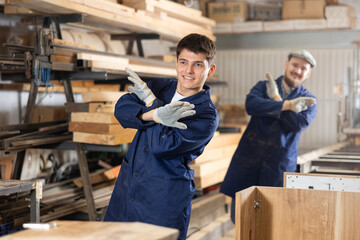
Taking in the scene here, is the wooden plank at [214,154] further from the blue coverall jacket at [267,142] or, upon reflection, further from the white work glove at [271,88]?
the white work glove at [271,88]

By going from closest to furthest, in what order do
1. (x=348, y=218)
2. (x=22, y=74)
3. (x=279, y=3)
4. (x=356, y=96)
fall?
(x=348, y=218), (x=22, y=74), (x=356, y=96), (x=279, y=3)

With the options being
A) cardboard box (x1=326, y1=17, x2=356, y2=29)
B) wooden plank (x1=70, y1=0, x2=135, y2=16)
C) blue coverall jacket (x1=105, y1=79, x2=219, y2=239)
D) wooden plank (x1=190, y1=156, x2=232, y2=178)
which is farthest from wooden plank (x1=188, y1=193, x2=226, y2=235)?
cardboard box (x1=326, y1=17, x2=356, y2=29)

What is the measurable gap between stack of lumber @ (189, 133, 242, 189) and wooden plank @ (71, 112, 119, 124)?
1.04 metres

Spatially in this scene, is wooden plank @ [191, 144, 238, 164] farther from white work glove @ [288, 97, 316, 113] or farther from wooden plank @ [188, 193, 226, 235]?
white work glove @ [288, 97, 316, 113]

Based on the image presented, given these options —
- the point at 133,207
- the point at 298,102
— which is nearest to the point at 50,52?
the point at 133,207

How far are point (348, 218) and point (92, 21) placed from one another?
2916mm

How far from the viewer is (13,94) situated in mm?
4137

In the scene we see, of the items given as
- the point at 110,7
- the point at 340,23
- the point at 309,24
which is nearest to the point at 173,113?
the point at 110,7

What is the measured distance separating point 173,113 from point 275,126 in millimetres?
1567

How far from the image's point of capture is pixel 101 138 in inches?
142

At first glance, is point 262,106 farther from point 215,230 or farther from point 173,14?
point 173,14

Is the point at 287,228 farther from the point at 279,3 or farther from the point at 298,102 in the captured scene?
the point at 279,3

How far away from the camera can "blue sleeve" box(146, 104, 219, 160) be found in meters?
2.22

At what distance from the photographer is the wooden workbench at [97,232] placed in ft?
4.62
